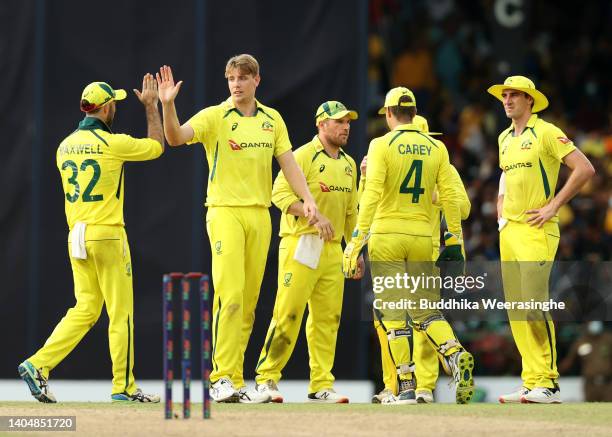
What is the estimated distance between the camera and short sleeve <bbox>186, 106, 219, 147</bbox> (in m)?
9.45

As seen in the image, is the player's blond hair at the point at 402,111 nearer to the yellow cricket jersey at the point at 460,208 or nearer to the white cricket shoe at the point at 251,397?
the yellow cricket jersey at the point at 460,208

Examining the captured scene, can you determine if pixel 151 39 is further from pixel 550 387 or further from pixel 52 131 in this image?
pixel 550 387

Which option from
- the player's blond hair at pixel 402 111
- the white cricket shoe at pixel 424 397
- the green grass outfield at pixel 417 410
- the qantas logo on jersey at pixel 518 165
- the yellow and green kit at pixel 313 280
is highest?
the player's blond hair at pixel 402 111

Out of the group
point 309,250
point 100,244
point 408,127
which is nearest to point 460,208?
point 408,127

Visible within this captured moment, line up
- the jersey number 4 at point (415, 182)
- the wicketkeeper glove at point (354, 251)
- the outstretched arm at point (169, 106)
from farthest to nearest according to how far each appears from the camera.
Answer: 1. the jersey number 4 at point (415, 182)
2. the wicketkeeper glove at point (354, 251)
3. the outstretched arm at point (169, 106)

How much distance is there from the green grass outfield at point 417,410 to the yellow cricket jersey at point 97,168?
130 cm

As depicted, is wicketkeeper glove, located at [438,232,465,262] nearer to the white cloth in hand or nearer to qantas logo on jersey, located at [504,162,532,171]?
qantas logo on jersey, located at [504,162,532,171]

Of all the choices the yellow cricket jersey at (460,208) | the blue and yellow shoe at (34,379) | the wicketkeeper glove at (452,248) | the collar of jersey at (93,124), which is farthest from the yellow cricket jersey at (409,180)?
the blue and yellow shoe at (34,379)

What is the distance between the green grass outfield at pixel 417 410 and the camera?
335 inches

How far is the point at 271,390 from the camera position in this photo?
10.1 meters

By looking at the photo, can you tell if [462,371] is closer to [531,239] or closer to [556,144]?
[531,239]

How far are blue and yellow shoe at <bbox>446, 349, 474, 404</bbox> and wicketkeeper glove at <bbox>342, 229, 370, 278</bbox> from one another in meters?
0.88

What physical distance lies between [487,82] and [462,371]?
8.19 metres

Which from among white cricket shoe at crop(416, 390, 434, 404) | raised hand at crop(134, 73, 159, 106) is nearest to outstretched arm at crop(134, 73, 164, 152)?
raised hand at crop(134, 73, 159, 106)
